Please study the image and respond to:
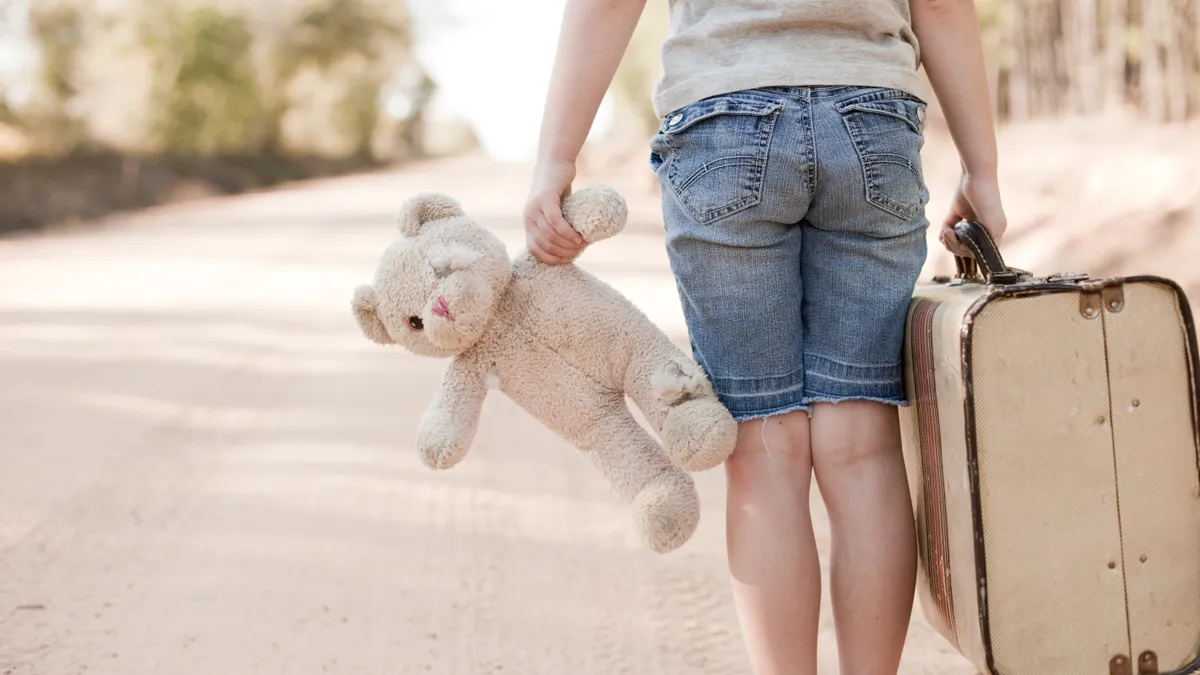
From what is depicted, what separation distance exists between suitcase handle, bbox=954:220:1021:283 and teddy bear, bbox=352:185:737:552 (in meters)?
0.41


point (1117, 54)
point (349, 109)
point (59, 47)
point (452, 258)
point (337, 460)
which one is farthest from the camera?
point (349, 109)

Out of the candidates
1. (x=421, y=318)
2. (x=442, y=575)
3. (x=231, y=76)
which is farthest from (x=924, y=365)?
(x=231, y=76)

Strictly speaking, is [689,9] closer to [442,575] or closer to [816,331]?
[816,331]

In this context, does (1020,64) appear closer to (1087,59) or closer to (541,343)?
(1087,59)

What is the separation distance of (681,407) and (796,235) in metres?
0.28

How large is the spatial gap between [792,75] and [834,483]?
55 centimetres

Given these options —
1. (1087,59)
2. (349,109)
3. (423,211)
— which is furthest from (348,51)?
(423,211)

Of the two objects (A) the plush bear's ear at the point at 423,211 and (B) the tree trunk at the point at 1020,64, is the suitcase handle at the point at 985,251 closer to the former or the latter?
(A) the plush bear's ear at the point at 423,211

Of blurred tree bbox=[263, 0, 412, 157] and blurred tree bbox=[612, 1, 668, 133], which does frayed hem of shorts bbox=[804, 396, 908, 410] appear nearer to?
blurred tree bbox=[612, 1, 668, 133]

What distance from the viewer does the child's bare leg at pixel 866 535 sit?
153cm

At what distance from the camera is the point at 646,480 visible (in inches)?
63.1

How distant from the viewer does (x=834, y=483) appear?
1547 millimetres

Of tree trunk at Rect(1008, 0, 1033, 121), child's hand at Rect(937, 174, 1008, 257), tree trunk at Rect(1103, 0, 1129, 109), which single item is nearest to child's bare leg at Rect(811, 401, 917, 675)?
child's hand at Rect(937, 174, 1008, 257)

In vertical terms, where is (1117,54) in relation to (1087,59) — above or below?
above
